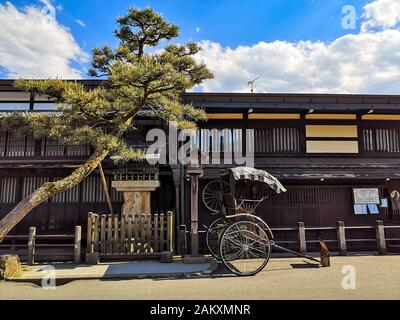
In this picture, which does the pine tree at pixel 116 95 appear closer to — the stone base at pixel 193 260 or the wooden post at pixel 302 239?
the stone base at pixel 193 260

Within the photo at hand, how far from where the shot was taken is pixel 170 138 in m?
12.4

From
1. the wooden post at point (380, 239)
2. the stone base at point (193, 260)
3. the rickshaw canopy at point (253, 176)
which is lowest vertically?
the stone base at point (193, 260)

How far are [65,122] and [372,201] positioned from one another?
35.8 feet

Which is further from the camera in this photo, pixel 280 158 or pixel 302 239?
pixel 280 158

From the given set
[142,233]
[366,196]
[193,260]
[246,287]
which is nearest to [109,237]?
[142,233]

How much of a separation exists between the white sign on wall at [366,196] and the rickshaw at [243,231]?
4.49m

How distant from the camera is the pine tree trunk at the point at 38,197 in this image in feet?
26.7

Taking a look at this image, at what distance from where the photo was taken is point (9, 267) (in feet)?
25.9

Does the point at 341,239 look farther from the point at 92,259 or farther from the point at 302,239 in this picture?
the point at 92,259

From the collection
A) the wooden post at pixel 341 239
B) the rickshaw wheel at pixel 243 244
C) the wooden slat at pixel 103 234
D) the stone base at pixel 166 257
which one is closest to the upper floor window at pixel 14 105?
the wooden slat at pixel 103 234

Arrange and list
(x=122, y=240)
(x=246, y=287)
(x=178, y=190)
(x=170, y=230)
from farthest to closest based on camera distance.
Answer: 1. (x=178, y=190)
2. (x=170, y=230)
3. (x=122, y=240)
4. (x=246, y=287)

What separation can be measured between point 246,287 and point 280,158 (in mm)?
6978

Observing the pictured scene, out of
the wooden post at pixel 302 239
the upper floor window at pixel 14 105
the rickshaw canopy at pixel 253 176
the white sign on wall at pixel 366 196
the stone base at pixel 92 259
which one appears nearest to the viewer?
the rickshaw canopy at pixel 253 176

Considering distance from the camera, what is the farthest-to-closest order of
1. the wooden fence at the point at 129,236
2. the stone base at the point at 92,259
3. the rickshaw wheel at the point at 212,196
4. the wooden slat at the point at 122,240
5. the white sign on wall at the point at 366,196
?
the white sign on wall at the point at 366,196
the rickshaw wheel at the point at 212,196
the wooden slat at the point at 122,240
the wooden fence at the point at 129,236
the stone base at the point at 92,259
